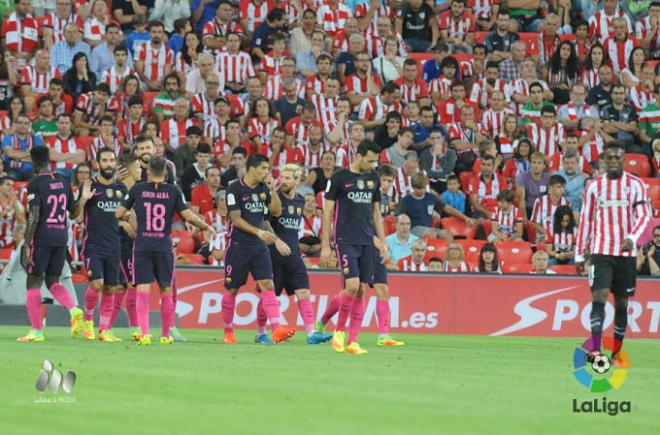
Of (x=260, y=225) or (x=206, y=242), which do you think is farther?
(x=206, y=242)

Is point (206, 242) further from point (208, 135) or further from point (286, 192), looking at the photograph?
point (286, 192)

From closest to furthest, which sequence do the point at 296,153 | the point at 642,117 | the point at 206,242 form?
the point at 206,242 < the point at 296,153 < the point at 642,117

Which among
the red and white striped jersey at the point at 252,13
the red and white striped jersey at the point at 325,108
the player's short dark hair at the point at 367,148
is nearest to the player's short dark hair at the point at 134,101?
the red and white striped jersey at the point at 325,108

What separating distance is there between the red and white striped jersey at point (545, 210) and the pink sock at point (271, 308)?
9160 millimetres

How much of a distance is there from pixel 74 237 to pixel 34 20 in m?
5.60

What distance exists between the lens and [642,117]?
1045 inches

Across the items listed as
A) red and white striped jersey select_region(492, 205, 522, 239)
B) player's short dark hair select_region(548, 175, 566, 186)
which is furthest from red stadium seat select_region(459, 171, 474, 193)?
player's short dark hair select_region(548, 175, 566, 186)

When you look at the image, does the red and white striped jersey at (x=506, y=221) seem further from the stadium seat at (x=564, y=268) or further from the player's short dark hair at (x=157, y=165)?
the player's short dark hair at (x=157, y=165)

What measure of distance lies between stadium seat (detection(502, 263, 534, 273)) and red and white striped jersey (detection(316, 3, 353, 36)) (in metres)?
7.32

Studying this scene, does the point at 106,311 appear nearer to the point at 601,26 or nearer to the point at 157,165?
the point at 157,165

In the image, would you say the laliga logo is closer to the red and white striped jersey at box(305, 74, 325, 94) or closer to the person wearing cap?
the person wearing cap

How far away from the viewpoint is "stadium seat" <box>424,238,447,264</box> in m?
22.5

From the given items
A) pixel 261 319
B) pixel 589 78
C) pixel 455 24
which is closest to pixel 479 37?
pixel 455 24

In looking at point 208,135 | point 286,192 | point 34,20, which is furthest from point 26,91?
point 286,192
